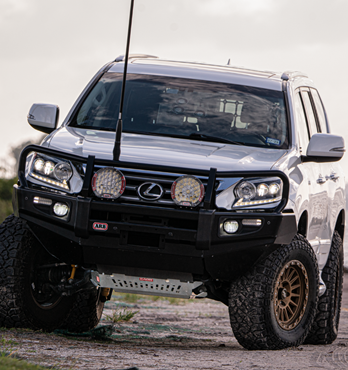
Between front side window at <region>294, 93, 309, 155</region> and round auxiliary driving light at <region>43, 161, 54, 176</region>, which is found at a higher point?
front side window at <region>294, 93, 309, 155</region>

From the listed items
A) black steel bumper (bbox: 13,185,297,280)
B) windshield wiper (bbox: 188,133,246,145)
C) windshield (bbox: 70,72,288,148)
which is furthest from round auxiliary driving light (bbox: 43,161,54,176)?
windshield wiper (bbox: 188,133,246,145)

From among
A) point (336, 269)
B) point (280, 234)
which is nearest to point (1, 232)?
point (280, 234)

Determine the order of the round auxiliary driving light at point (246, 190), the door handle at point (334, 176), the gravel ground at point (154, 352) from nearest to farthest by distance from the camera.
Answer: the gravel ground at point (154, 352) < the round auxiliary driving light at point (246, 190) < the door handle at point (334, 176)

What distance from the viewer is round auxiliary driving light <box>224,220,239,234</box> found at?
493cm

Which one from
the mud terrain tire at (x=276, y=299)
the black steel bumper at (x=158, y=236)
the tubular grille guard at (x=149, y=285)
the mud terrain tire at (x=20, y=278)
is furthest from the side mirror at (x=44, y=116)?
the mud terrain tire at (x=276, y=299)

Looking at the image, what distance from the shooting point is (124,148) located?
5293 mm

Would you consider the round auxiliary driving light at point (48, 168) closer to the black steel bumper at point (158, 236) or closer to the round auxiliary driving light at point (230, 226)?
the black steel bumper at point (158, 236)

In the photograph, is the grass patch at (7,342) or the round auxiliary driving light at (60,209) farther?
the round auxiliary driving light at (60,209)

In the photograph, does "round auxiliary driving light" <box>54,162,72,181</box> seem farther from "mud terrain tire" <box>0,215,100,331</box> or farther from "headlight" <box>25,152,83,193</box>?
"mud terrain tire" <box>0,215,100,331</box>

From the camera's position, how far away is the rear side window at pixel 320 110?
24.9ft

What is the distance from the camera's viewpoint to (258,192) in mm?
5016

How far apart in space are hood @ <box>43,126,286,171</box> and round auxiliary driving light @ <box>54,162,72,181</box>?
5.4 inches

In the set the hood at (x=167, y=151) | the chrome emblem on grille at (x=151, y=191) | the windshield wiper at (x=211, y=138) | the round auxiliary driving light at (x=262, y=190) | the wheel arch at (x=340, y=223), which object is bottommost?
the wheel arch at (x=340, y=223)

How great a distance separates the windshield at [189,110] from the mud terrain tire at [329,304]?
1684 millimetres
